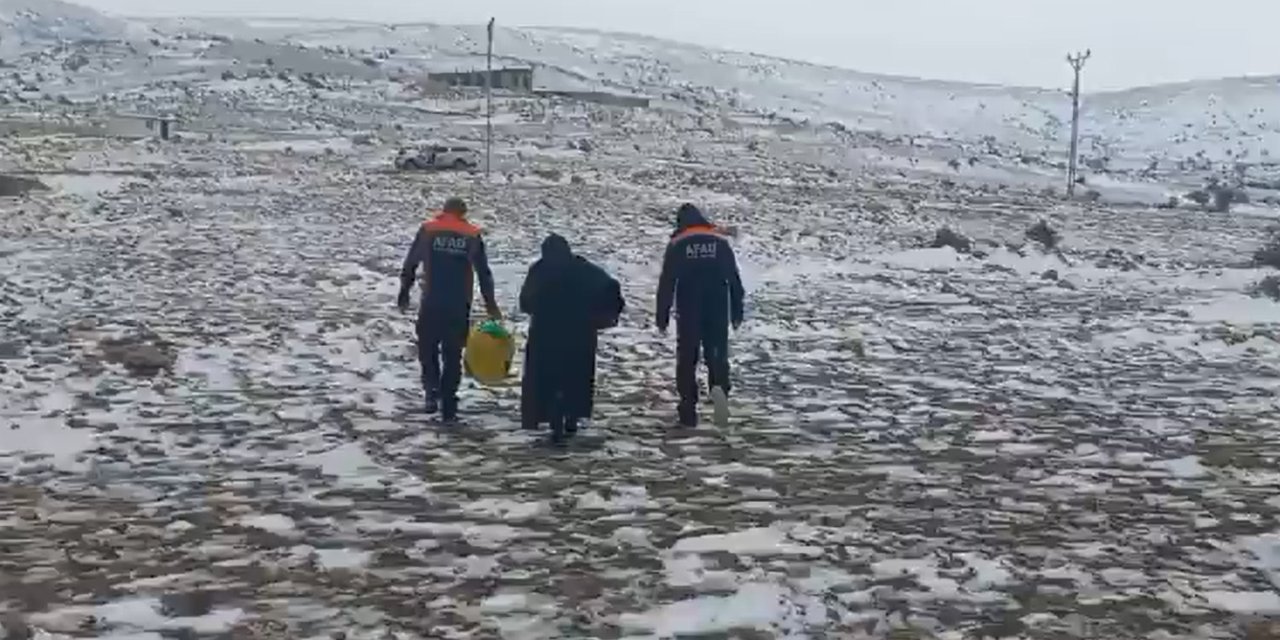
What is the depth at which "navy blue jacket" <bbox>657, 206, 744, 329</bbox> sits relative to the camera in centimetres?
1066

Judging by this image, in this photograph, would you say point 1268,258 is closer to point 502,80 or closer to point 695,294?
point 695,294

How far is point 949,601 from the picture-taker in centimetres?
674

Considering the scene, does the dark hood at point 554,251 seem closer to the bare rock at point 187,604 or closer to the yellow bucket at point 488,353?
the yellow bucket at point 488,353

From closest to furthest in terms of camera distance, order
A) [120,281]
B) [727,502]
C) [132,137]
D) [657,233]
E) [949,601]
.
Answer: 1. [949,601]
2. [727,502]
3. [120,281]
4. [657,233]
5. [132,137]

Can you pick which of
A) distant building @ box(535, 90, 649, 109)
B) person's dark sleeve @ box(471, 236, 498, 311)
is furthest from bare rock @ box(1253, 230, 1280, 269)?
distant building @ box(535, 90, 649, 109)

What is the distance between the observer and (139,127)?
5369 centimetres

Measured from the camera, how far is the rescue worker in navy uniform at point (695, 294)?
1066cm

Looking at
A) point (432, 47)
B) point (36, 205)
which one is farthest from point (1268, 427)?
point (432, 47)

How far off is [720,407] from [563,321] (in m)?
1.39

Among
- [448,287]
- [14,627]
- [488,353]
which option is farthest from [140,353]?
[14,627]

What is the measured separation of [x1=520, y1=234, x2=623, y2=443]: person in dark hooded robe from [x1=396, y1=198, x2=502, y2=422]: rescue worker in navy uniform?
30.4 inches

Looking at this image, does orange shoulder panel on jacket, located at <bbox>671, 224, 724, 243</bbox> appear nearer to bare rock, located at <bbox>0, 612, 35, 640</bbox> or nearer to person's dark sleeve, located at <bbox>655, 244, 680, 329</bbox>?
person's dark sleeve, located at <bbox>655, 244, 680, 329</bbox>

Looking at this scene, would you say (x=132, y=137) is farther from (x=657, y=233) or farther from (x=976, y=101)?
(x=976, y=101)

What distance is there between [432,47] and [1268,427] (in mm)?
115941
